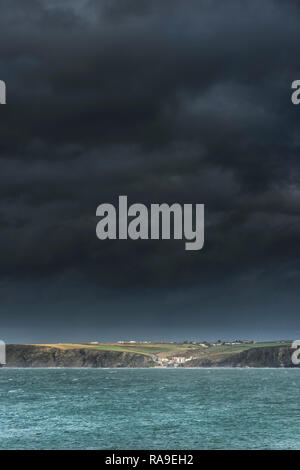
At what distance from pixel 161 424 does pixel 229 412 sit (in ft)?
89.6

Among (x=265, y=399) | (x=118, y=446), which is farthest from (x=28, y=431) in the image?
(x=265, y=399)

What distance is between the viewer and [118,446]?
8350 centimetres

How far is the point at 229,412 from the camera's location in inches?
5039

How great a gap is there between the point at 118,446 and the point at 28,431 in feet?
65.0

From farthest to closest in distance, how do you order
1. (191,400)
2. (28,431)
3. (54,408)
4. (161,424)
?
1. (191,400)
2. (54,408)
3. (161,424)
4. (28,431)

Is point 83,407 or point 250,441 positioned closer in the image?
point 250,441

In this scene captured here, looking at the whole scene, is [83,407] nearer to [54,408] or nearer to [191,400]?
[54,408]

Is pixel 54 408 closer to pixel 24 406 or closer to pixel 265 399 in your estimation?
pixel 24 406

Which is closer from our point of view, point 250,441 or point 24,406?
point 250,441
